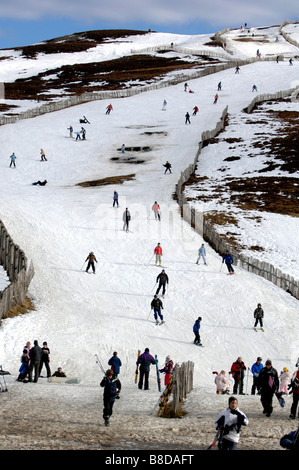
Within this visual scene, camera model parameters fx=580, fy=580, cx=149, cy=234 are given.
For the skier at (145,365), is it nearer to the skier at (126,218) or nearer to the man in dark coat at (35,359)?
the man in dark coat at (35,359)

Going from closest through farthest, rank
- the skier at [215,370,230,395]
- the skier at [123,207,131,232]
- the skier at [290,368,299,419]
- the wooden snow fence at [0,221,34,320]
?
1. the skier at [290,368,299,419]
2. the skier at [215,370,230,395]
3. the wooden snow fence at [0,221,34,320]
4. the skier at [123,207,131,232]

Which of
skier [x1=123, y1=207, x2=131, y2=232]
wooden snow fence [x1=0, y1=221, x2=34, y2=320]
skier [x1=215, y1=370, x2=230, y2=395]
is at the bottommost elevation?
skier [x1=215, y1=370, x2=230, y2=395]

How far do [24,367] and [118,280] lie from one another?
10.3 m

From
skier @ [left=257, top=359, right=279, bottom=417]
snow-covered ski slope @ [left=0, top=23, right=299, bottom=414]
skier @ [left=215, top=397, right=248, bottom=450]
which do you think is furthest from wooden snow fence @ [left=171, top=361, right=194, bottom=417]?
skier @ [left=215, top=397, right=248, bottom=450]

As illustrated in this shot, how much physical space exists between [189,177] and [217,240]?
1750 centimetres

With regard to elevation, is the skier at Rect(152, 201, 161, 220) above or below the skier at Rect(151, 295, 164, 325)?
above

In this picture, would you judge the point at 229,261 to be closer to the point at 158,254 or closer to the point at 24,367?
the point at 158,254

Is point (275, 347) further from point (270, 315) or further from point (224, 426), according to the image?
point (224, 426)

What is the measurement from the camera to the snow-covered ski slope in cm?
2008

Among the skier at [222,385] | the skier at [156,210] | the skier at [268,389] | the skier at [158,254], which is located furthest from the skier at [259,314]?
the skier at [156,210]

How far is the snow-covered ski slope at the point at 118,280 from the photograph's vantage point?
790 inches

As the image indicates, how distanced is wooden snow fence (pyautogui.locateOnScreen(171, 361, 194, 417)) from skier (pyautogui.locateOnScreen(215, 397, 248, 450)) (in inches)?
152

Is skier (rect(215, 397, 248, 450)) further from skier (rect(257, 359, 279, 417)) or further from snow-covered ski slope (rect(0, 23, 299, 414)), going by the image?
snow-covered ski slope (rect(0, 23, 299, 414))

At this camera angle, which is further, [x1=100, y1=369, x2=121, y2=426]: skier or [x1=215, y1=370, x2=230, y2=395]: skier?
[x1=215, y1=370, x2=230, y2=395]: skier
